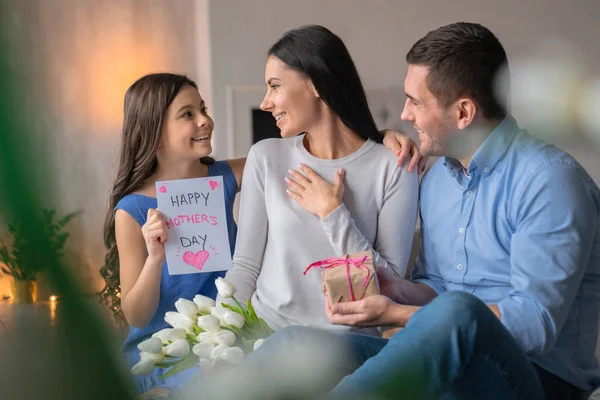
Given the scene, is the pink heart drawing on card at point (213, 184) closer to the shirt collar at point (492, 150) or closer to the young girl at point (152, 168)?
the young girl at point (152, 168)

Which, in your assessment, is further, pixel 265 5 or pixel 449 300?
pixel 265 5

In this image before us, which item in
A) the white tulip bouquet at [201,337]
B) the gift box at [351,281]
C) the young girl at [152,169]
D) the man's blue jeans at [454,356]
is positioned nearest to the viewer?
the man's blue jeans at [454,356]

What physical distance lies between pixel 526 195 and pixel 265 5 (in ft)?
9.17

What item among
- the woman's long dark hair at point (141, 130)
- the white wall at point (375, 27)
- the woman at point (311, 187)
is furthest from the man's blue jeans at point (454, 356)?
the white wall at point (375, 27)

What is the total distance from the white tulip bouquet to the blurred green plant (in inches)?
25.1

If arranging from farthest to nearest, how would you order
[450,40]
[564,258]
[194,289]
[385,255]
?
[194,289] → [385,255] → [450,40] → [564,258]

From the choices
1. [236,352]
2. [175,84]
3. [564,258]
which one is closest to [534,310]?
[564,258]

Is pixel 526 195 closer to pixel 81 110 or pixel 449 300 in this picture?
pixel 449 300

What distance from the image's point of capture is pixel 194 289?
119cm

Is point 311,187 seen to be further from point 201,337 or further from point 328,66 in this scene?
point 201,337

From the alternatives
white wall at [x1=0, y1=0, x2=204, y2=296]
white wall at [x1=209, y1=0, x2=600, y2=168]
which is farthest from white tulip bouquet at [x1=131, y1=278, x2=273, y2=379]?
white wall at [x1=209, y1=0, x2=600, y2=168]

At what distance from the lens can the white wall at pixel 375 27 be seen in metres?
3.43

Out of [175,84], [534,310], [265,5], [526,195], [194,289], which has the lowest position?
[194,289]

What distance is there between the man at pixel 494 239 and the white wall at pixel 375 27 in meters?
2.45
